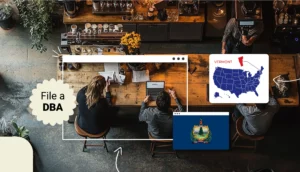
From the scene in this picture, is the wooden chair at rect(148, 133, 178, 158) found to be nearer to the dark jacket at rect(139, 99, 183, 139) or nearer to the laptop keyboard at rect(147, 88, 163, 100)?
the dark jacket at rect(139, 99, 183, 139)

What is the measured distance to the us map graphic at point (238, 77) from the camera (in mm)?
5590

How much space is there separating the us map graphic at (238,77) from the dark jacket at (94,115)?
1.84 metres

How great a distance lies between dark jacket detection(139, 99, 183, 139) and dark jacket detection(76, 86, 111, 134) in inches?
21.2

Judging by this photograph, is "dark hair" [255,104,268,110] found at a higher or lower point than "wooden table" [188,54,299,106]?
lower

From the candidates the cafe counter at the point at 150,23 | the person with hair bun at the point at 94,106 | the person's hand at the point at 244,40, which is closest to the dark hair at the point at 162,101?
the person with hair bun at the point at 94,106

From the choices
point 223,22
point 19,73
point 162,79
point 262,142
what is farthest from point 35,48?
point 262,142

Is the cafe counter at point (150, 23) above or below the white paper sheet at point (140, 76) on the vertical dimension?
above

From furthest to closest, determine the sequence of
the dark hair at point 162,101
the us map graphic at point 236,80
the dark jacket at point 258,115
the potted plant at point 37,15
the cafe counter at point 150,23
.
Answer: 1. the cafe counter at point 150,23
2. the potted plant at point 37,15
3. the dark jacket at point 258,115
4. the dark hair at point 162,101
5. the us map graphic at point 236,80

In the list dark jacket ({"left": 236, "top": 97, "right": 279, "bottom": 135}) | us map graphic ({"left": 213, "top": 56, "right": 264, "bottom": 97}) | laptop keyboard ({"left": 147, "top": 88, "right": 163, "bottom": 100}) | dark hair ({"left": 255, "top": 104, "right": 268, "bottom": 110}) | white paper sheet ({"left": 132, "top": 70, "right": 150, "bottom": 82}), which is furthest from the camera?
white paper sheet ({"left": 132, "top": 70, "right": 150, "bottom": 82})

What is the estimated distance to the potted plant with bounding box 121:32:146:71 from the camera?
7215 mm

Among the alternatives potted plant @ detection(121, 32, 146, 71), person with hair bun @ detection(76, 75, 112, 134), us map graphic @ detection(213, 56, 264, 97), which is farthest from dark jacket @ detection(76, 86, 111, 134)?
us map graphic @ detection(213, 56, 264, 97)

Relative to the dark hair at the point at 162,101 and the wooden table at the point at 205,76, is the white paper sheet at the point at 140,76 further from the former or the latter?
the dark hair at the point at 162,101

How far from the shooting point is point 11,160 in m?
4.95

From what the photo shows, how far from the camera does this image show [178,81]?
24.8 feet
